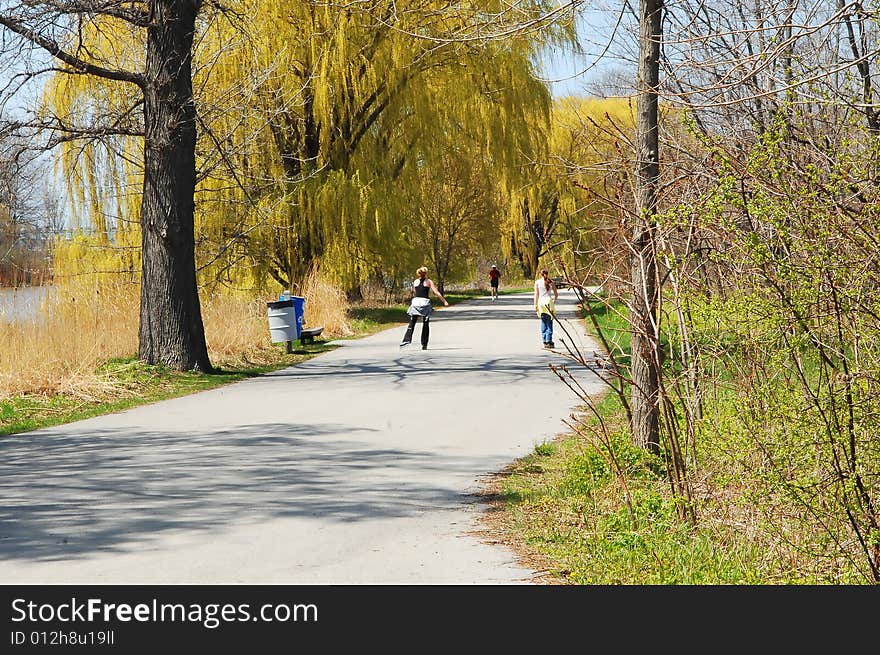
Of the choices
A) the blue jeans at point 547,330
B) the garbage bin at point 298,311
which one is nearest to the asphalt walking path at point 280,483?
the garbage bin at point 298,311

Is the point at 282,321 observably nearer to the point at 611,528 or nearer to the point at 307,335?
the point at 307,335

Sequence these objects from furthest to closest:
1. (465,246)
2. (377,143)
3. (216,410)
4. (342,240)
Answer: (465,246)
(377,143)
(342,240)
(216,410)

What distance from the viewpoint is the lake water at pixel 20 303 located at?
15.7 metres

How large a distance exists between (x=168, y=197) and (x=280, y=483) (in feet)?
31.4

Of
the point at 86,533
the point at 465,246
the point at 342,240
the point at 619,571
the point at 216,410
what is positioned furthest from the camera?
the point at 465,246

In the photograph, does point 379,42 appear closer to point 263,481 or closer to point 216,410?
point 216,410

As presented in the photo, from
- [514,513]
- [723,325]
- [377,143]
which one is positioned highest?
[377,143]

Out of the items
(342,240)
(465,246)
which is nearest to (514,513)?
(342,240)

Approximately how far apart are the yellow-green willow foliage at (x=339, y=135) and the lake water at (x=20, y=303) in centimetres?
823

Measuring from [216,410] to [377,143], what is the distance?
1980cm

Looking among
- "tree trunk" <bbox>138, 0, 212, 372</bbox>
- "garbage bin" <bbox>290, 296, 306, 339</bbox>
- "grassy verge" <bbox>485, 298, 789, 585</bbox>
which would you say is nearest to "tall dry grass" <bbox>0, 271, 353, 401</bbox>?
"garbage bin" <bbox>290, 296, 306, 339</bbox>

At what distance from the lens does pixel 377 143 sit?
31.5 m

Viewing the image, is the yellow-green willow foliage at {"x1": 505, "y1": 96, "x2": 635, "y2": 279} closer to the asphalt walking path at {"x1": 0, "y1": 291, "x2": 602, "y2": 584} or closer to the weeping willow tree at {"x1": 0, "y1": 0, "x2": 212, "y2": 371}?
the asphalt walking path at {"x1": 0, "y1": 291, "x2": 602, "y2": 584}

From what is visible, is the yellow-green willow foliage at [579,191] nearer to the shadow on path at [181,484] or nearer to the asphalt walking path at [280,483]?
the asphalt walking path at [280,483]
